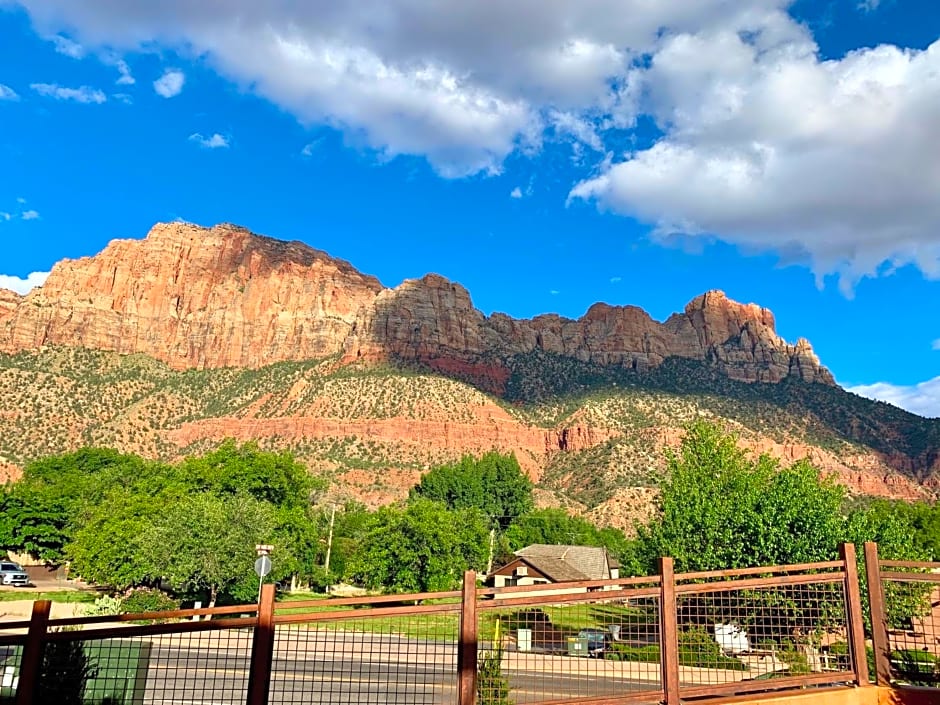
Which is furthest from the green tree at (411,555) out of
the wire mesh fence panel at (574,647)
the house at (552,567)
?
the wire mesh fence panel at (574,647)

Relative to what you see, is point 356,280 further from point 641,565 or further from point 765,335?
point 641,565

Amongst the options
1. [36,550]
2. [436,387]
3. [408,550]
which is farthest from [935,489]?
[36,550]

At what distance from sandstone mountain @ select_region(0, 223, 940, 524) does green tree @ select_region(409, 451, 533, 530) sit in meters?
13.9

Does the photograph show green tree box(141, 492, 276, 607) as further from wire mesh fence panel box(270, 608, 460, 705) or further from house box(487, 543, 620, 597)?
house box(487, 543, 620, 597)

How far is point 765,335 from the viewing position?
179 m

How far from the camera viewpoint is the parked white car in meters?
49.4

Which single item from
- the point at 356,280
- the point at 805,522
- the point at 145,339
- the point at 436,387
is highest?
the point at 356,280

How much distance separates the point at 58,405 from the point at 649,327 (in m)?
133

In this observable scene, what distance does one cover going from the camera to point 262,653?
6137 mm

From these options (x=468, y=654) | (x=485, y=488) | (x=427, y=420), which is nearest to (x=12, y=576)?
(x=485, y=488)

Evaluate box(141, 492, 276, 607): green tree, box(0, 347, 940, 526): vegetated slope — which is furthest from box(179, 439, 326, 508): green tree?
box(0, 347, 940, 526): vegetated slope

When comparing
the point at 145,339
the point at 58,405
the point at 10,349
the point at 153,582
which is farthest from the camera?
the point at 145,339

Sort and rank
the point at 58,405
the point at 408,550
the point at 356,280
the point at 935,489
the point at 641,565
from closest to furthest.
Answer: the point at 641,565, the point at 408,550, the point at 58,405, the point at 935,489, the point at 356,280

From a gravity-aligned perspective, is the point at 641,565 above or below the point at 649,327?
below
